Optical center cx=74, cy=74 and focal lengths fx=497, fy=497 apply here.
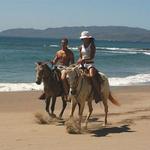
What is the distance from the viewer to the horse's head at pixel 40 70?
12.4m

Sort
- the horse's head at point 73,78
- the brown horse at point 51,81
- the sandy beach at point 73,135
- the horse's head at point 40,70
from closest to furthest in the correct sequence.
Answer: the sandy beach at point 73,135 < the horse's head at point 73,78 < the horse's head at point 40,70 < the brown horse at point 51,81

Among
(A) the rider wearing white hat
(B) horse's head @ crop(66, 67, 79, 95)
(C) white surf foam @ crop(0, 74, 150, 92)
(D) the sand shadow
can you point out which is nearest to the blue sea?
(C) white surf foam @ crop(0, 74, 150, 92)

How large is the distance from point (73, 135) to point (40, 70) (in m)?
2.30

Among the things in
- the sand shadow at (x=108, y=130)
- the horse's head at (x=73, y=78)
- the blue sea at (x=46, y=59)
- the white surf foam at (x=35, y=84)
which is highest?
the horse's head at (x=73, y=78)

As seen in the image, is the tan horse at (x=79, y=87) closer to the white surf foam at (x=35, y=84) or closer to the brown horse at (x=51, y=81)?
the brown horse at (x=51, y=81)

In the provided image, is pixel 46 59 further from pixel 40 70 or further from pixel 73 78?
pixel 73 78

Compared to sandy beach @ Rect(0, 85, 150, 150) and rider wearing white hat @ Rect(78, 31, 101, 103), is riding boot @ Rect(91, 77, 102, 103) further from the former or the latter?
sandy beach @ Rect(0, 85, 150, 150)

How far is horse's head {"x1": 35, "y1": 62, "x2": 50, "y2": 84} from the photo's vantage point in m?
12.4

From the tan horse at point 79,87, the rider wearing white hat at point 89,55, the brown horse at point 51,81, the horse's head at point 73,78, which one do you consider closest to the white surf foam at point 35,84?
the brown horse at point 51,81

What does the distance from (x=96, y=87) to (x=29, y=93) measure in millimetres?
8275

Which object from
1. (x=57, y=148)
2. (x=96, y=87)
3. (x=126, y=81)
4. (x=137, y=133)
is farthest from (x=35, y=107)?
(x=126, y=81)

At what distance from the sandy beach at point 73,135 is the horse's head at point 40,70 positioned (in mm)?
1128

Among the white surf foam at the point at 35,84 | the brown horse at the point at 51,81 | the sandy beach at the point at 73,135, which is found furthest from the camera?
the white surf foam at the point at 35,84

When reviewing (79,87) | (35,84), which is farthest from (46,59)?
(79,87)
